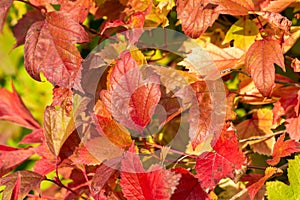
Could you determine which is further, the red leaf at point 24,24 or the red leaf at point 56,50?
the red leaf at point 24,24

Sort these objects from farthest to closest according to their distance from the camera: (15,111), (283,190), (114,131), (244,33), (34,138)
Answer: (15,111) → (34,138) → (244,33) → (114,131) → (283,190)

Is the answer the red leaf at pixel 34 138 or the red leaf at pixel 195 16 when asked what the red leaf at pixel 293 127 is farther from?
the red leaf at pixel 34 138

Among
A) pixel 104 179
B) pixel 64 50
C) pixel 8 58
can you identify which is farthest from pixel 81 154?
pixel 8 58

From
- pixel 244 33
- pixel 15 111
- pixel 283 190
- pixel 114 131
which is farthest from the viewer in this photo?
pixel 15 111

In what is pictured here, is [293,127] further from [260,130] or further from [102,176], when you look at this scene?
[102,176]

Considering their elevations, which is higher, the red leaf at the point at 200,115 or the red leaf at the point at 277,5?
the red leaf at the point at 277,5

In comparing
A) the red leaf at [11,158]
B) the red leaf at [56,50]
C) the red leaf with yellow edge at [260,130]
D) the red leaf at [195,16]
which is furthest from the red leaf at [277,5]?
the red leaf at [11,158]

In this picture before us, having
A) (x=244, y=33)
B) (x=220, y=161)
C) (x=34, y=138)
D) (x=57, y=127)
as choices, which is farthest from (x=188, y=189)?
(x=34, y=138)

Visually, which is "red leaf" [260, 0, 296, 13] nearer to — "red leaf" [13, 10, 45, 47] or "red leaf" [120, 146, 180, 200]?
"red leaf" [120, 146, 180, 200]
